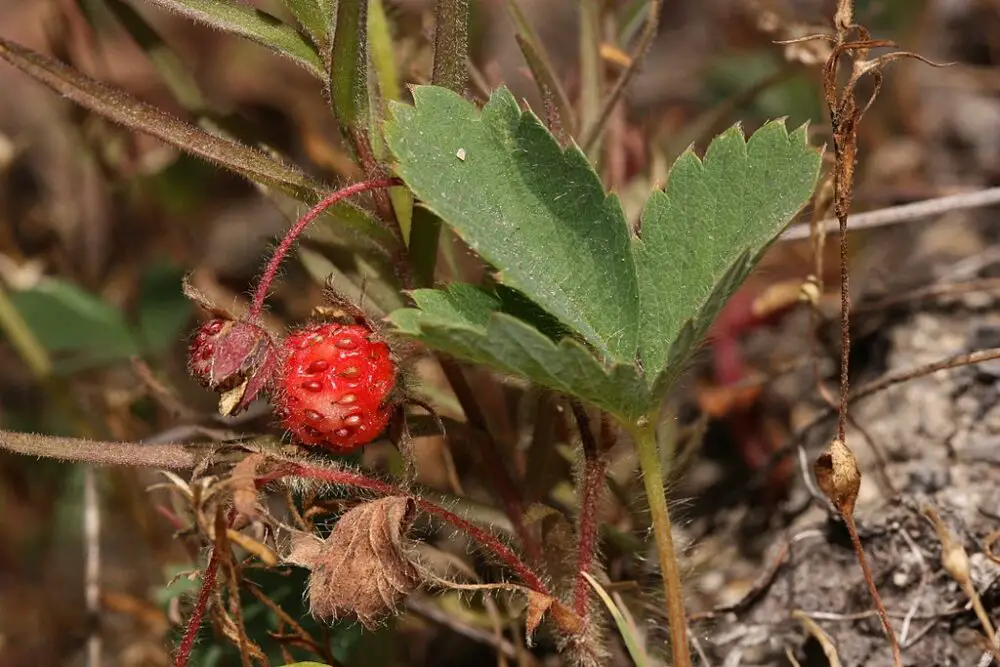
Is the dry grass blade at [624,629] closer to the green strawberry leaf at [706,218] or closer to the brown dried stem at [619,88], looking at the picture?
the green strawberry leaf at [706,218]

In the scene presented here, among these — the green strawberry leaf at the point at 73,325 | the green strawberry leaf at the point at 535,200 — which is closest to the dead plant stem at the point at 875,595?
the green strawberry leaf at the point at 535,200

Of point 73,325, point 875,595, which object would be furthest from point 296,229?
point 73,325

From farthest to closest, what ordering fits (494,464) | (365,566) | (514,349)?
(494,464) → (365,566) → (514,349)

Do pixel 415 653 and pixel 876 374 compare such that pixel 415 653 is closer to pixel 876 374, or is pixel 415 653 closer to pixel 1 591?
pixel 876 374

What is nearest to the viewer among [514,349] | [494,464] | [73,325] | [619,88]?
[514,349]

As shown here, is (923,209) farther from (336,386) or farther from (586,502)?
(336,386)
